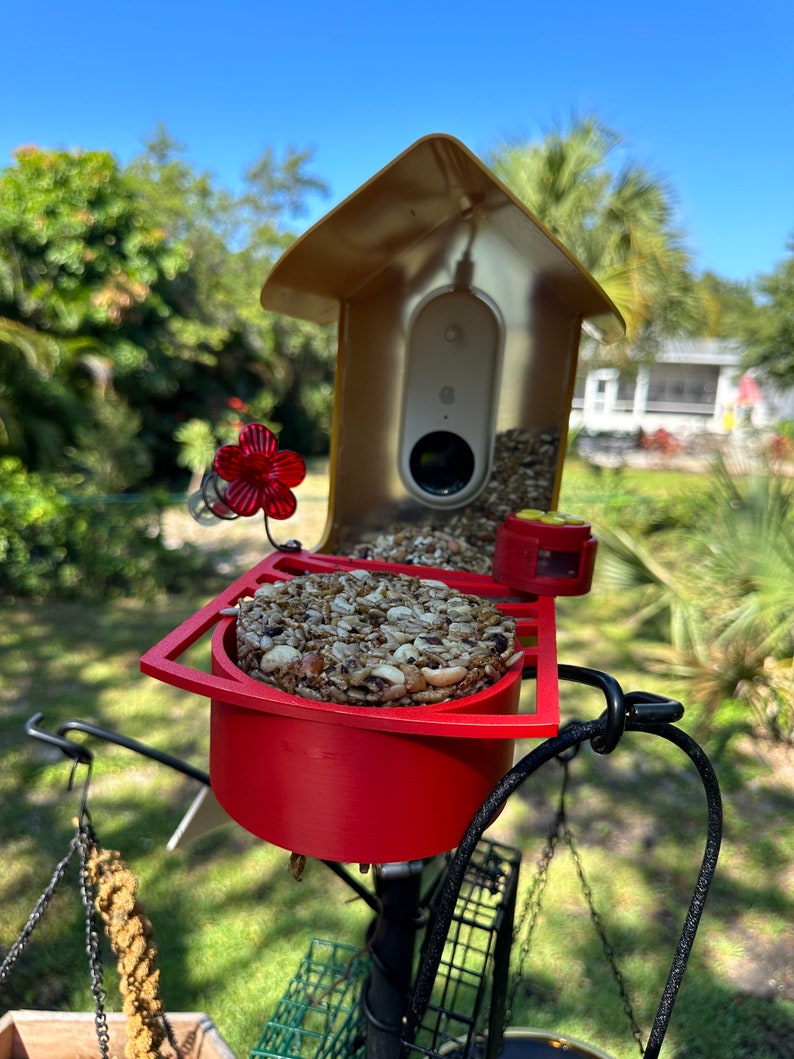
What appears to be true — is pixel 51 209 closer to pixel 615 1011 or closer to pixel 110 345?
pixel 110 345

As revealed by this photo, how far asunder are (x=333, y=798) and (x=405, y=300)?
4.27 feet

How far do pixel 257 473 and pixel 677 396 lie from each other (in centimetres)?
2908

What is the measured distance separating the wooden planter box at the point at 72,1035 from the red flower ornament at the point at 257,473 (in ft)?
3.72

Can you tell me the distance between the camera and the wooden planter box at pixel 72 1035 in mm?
1643

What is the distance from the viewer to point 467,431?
199 centimetres

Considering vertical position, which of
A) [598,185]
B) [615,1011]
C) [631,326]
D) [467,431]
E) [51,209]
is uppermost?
[598,185]

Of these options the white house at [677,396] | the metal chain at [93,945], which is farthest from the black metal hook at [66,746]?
the white house at [677,396]

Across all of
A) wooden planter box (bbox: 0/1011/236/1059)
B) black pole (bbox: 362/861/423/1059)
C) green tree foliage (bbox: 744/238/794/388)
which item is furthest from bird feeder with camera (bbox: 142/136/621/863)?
green tree foliage (bbox: 744/238/794/388)

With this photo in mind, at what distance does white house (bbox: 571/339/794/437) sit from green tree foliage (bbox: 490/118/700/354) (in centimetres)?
1652

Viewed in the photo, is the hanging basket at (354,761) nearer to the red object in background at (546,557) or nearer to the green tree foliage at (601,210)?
the red object in background at (546,557)

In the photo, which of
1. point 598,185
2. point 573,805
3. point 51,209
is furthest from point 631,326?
point 51,209

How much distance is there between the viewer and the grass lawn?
2439mm

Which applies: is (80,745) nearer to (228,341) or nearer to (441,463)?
(441,463)

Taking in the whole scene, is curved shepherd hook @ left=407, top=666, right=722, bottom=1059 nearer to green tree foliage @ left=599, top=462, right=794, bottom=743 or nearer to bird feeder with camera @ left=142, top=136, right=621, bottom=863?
bird feeder with camera @ left=142, top=136, right=621, bottom=863
